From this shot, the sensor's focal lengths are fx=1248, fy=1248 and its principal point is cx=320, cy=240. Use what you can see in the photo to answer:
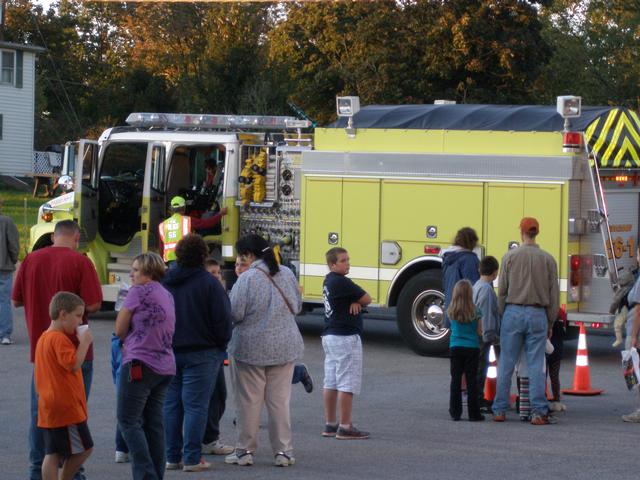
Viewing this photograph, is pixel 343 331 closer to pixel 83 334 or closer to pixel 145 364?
pixel 145 364

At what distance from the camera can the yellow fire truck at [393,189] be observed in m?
13.9

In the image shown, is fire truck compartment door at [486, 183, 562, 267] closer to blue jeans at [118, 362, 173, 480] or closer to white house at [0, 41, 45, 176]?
blue jeans at [118, 362, 173, 480]

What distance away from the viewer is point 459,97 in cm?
4403

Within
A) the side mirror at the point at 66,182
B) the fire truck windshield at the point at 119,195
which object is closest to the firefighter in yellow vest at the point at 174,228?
the fire truck windshield at the point at 119,195

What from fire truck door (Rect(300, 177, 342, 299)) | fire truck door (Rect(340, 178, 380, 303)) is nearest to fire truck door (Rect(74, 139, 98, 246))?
fire truck door (Rect(300, 177, 342, 299))

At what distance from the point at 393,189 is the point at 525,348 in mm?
4474

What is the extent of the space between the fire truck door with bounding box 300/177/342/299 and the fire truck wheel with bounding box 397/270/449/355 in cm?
113

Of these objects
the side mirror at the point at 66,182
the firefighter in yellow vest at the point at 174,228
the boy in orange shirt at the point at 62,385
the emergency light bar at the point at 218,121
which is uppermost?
the emergency light bar at the point at 218,121

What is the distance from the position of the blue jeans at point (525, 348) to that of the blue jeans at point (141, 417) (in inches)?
152

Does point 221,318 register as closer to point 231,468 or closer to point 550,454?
point 231,468

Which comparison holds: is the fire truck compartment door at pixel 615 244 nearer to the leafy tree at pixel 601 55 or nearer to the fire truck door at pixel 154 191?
the fire truck door at pixel 154 191

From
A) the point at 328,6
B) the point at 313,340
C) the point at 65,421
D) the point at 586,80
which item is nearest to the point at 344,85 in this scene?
the point at 328,6

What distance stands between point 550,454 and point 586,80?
4752 centimetres

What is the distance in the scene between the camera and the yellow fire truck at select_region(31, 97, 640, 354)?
45.5ft
